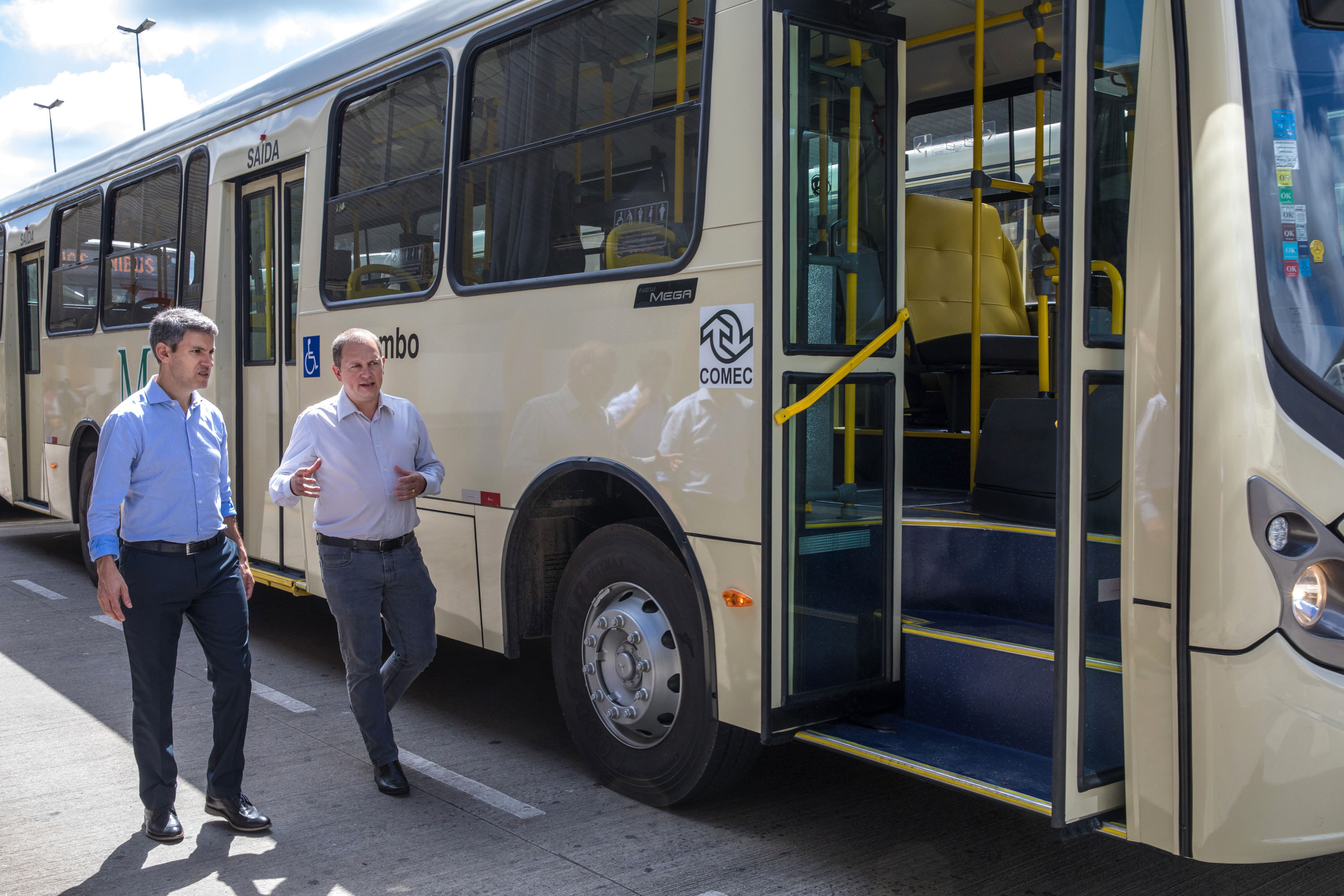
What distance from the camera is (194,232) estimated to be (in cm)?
694

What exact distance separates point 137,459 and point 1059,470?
282cm

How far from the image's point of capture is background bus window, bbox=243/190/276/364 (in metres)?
6.33

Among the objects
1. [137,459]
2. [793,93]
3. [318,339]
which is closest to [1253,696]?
[793,93]

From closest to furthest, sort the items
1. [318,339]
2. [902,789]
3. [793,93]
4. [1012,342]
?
1. [793,93]
2. [902,789]
3. [1012,342]
4. [318,339]

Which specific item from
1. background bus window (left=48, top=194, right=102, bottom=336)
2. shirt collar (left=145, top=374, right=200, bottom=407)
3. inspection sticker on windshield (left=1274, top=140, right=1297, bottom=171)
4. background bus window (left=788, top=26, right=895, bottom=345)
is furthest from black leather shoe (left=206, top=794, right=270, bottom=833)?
background bus window (left=48, top=194, right=102, bottom=336)

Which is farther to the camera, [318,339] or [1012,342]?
[318,339]

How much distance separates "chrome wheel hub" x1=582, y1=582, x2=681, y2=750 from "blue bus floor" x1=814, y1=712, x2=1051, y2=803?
58 cm

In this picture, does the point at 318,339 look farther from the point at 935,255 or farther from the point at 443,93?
the point at 935,255

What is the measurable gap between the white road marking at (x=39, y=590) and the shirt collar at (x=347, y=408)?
197 inches

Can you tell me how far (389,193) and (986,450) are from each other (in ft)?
9.51

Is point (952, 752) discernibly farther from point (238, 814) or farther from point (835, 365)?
point (238, 814)

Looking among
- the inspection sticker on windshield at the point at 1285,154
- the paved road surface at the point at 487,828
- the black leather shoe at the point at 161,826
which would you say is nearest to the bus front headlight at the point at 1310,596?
the inspection sticker on windshield at the point at 1285,154

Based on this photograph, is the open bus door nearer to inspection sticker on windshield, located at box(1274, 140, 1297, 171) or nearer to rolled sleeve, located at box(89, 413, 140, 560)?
inspection sticker on windshield, located at box(1274, 140, 1297, 171)

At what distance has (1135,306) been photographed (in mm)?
2807
